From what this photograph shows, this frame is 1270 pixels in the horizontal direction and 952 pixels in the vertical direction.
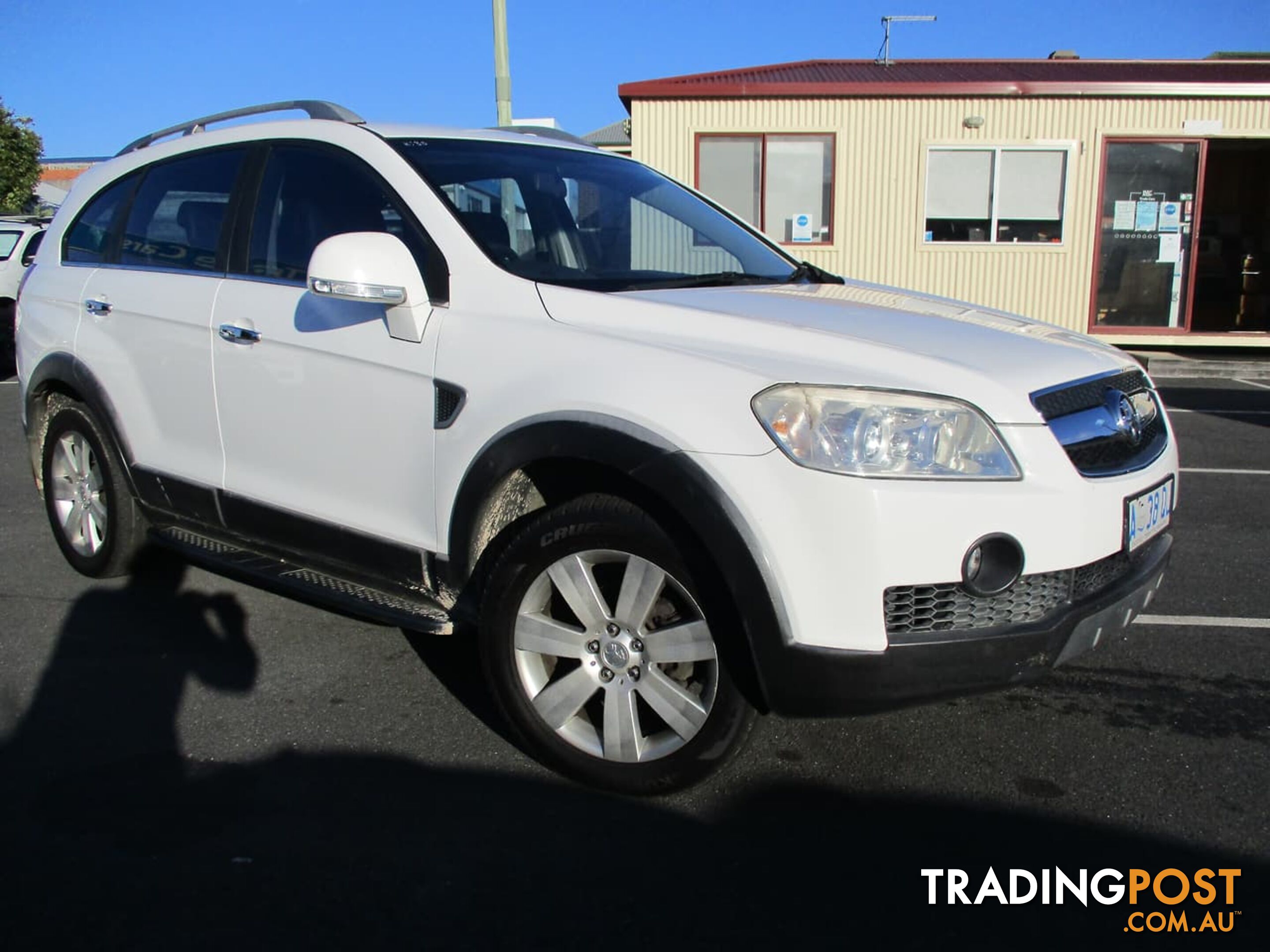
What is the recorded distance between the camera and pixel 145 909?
7.90ft

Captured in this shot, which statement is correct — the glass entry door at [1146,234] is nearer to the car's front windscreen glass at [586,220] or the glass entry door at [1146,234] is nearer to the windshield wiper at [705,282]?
the car's front windscreen glass at [586,220]

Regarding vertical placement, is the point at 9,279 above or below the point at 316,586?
above

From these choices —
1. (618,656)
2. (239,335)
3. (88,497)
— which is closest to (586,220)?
(239,335)

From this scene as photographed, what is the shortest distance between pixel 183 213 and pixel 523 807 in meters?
2.66

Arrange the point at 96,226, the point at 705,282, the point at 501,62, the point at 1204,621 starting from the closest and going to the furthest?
the point at 705,282
the point at 1204,621
the point at 96,226
the point at 501,62

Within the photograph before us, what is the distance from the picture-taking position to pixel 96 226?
459 cm

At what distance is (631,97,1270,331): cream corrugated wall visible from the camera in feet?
46.9

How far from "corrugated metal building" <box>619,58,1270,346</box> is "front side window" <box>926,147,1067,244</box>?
2 centimetres

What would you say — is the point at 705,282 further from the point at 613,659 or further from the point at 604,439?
the point at 613,659

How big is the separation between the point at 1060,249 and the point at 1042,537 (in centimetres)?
1343

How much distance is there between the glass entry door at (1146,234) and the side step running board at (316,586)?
13621 mm

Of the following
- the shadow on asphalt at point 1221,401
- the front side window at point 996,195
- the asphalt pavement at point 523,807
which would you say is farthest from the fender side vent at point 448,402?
the front side window at point 996,195

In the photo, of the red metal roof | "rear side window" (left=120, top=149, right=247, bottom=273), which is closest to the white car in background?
the red metal roof

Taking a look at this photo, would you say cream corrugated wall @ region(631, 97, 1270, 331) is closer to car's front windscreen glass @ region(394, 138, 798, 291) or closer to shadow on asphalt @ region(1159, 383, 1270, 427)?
shadow on asphalt @ region(1159, 383, 1270, 427)
